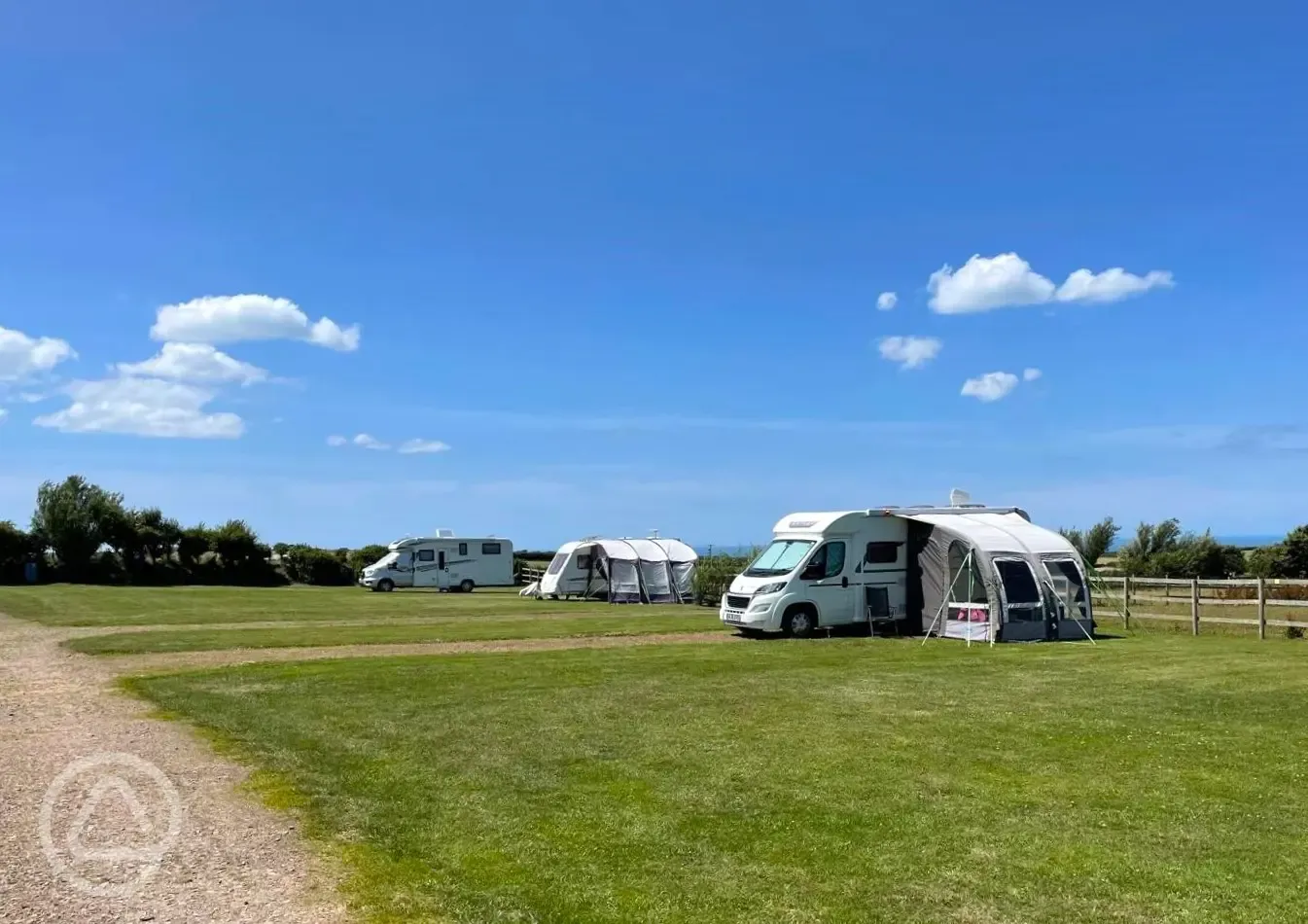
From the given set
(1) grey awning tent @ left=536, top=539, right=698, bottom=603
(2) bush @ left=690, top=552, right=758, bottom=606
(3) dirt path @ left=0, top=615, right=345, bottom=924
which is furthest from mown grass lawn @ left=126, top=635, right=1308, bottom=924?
(1) grey awning tent @ left=536, top=539, right=698, bottom=603

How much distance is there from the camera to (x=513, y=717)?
33.5 feet

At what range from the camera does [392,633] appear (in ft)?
67.4

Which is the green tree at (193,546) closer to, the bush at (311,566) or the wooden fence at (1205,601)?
the bush at (311,566)

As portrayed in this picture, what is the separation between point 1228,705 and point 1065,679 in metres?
2.18

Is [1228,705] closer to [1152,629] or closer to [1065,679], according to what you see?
[1065,679]

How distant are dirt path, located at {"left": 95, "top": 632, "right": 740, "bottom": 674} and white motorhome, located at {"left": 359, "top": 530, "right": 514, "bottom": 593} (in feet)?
79.1

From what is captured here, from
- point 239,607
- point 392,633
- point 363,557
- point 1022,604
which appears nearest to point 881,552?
point 1022,604

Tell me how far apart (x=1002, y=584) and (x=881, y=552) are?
2653 millimetres

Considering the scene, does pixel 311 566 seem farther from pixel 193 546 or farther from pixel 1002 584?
pixel 1002 584

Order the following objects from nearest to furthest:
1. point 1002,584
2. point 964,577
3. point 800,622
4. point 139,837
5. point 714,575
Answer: point 139,837, point 1002,584, point 964,577, point 800,622, point 714,575

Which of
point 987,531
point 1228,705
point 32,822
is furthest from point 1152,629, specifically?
point 32,822

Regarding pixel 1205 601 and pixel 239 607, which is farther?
pixel 239 607

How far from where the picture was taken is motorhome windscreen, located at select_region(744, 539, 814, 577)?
19.8 meters

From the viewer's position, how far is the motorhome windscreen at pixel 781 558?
1981 centimetres
